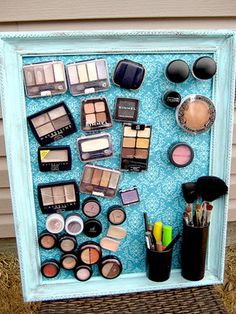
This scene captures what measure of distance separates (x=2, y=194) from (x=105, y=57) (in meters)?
0.88

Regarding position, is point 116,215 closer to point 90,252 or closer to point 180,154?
point 90,252

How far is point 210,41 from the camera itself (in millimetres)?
909

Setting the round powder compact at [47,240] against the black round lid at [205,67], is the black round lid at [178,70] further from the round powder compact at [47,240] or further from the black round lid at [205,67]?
the round powder compact at [47,240]

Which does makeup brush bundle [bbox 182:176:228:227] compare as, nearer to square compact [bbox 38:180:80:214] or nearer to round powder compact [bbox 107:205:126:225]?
round powder compact [bbox 107:205:126:225]

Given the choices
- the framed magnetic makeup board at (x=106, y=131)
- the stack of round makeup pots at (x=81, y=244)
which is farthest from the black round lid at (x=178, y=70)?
the stack of round makeup pots at (x=81, y=244)

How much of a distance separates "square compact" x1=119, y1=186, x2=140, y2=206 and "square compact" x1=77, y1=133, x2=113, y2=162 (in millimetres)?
102

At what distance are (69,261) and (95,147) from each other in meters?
0.30

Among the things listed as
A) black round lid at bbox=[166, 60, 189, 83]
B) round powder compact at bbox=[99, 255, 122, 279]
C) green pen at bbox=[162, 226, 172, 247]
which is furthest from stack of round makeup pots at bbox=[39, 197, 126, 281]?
black round lid at bbox=[166, 60, 189, 83]

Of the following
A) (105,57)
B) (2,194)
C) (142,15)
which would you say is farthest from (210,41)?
(2,194)

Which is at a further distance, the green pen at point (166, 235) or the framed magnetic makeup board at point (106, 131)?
the green pen at point (166, 235)

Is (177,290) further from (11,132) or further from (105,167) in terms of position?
(11,132)

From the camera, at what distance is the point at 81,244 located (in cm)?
100

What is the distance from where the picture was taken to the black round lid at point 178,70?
883mm

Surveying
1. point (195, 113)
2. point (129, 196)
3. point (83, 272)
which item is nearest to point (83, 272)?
point (83, 272)
